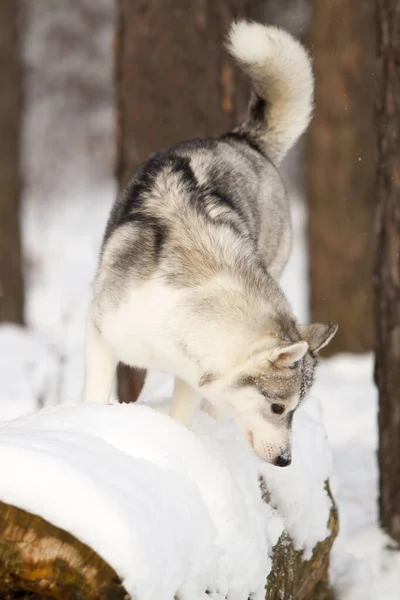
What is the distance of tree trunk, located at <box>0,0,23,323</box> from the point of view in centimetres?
1025

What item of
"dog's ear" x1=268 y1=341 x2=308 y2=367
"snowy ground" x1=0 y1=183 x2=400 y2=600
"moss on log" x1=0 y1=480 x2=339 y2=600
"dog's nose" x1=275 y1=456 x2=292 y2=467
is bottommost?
"snowy ground" x1=0 y1=183 x2=400 y2=600

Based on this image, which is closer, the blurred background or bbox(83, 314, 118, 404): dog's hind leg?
bbox(83, 314, 118, 404): dog's hind leg

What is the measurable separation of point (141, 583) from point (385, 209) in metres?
2.99

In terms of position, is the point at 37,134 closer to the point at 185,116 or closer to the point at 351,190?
the point at 351,190

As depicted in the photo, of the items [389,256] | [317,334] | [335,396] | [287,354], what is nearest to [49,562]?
[287,354]

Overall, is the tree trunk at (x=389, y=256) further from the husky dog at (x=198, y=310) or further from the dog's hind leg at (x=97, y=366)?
the dog's hind leg at (x=97, y=366)

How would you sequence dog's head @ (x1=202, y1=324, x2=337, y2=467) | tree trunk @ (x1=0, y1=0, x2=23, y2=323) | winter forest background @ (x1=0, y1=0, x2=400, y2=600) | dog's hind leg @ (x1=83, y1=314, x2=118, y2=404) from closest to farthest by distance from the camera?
dog's head @ (x1=202, y1=324, x2=337, y2=467) → dog's hind leg @ (x1=83, y1=314, x2=118, y2=404) → winter forest background @ (x1=0, y1=0, x2=400, y2=600) → tree trunk @ (x1=0, y1=0, x2=23, y2=323)

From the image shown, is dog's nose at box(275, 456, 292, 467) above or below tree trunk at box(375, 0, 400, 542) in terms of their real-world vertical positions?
below

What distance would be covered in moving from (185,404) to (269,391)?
450 mm

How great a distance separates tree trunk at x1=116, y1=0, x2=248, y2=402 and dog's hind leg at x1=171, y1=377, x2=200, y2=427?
2.79m

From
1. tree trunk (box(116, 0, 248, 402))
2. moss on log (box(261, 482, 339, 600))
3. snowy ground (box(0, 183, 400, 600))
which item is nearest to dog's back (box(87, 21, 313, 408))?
moss on log (box(261, 482, 339, 600))

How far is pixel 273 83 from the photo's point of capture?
527 centimetres

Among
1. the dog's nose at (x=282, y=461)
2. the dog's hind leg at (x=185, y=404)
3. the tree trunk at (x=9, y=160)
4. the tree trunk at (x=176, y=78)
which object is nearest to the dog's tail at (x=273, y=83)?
the tree trunk at (x=176, y=78)

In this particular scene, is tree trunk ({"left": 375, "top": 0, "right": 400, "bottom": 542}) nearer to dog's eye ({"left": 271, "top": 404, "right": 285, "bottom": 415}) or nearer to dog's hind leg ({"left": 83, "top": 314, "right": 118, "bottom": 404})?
dog's eye ({"left": 271, "top": 404, "right": 285, "bottom": 415})
